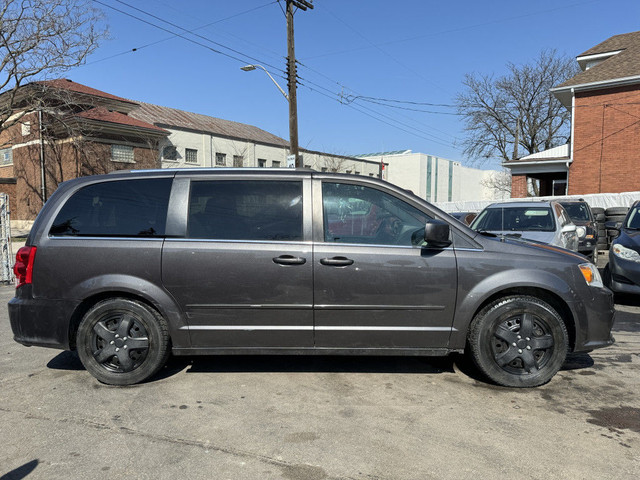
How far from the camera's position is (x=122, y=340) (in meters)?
3.84

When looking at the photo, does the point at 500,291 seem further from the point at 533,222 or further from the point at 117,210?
the point at 533,222

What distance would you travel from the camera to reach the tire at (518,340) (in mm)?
3736

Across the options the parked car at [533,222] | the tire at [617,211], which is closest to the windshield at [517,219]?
the parked car at [533,222]

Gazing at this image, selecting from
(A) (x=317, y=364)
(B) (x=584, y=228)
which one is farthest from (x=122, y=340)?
(B) (x=584, y=228)

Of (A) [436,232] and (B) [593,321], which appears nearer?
(A) [436,232]

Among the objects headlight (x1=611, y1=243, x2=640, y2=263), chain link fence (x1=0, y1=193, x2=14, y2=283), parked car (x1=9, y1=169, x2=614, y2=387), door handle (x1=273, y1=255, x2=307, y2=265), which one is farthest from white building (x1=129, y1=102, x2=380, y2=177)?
door handle (x1=273, y1=255, x2=307, y2=265)

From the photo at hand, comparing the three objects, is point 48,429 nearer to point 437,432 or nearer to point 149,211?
point 149,211

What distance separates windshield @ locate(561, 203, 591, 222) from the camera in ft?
39.4

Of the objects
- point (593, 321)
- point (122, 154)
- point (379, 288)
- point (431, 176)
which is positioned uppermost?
point (431, 176)

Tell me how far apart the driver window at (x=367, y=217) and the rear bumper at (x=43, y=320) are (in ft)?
7.57

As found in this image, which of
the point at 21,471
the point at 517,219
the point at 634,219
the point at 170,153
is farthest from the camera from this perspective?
the point at 170,153

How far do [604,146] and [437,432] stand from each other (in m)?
24.4

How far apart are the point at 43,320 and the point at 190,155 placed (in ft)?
107

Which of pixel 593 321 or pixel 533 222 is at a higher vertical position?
pixel 533 222
